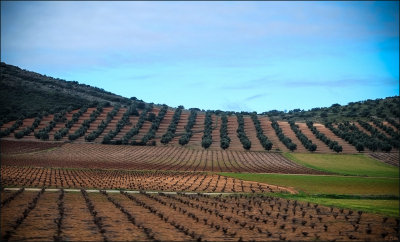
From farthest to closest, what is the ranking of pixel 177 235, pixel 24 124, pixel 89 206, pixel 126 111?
pixel 126 111 < pixel 24 124 < pixel 89 206 < pixel 177 235

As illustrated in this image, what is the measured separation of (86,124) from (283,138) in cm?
6507

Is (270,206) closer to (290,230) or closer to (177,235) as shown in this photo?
(290,230)

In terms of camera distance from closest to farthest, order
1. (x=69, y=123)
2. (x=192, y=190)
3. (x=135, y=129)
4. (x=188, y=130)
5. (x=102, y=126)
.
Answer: (x=192, y=190)
(x=69, y=123)
(x=135, y=129)
(x=102, y=126)
(x=188, y=130)

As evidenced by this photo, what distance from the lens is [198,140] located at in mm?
114062

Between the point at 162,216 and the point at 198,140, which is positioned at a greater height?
the point at 198,140

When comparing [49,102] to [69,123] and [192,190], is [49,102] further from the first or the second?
[192,190]

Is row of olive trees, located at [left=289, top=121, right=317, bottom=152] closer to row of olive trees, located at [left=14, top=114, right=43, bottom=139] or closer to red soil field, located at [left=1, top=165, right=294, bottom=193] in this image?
red soil field, located at [left=1, top=165, right=294, bottom=193]

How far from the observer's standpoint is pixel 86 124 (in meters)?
118

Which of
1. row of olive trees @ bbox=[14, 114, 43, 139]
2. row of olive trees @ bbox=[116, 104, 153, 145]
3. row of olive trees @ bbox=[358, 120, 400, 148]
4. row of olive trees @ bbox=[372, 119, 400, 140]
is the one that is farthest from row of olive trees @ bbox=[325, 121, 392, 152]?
row of olive trees @ bbox=[14, 114, 43, 139]

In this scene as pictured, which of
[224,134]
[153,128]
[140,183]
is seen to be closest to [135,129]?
[153,128]

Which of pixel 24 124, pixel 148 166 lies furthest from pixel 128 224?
pixel 24 124

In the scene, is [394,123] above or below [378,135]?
above

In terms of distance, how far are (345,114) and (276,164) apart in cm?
7517

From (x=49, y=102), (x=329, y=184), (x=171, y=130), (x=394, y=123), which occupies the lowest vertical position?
(x=329, y=184)
